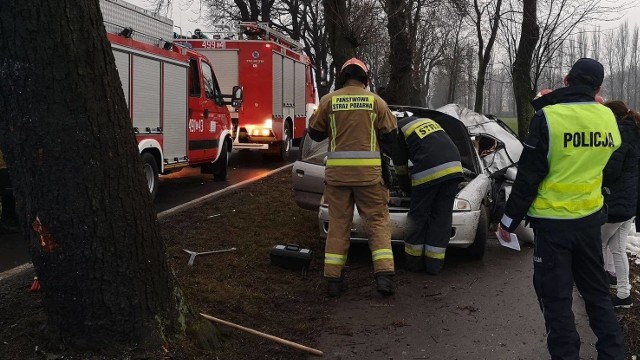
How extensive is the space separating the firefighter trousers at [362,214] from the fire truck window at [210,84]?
6.32m

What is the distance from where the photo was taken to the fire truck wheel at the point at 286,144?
1574 cm

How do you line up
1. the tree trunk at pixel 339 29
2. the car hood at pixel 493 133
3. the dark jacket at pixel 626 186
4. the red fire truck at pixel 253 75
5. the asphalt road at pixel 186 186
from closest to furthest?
the dark jacket at pixel 626 186 < the asphalt road at pixel 186 186 < the car hood at pixel 493 133 < the tree trunk at pixel 339 29 < the red fire truck at pixel 253 75

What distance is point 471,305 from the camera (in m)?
4.56

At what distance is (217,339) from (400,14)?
10.9m

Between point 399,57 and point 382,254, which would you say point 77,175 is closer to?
point 382,254

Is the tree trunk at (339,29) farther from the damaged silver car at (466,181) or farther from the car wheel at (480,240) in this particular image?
the car wheel at (480,240)

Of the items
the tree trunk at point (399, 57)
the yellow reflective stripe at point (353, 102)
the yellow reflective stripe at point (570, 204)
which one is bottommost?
the yellow reflective stripe at point (570, 204)

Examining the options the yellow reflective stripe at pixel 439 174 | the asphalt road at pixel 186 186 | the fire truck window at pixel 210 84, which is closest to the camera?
the yellow reflective stripe at pixel 439 174

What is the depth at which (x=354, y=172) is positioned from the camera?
4801 mm

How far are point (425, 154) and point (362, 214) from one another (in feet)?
2.95

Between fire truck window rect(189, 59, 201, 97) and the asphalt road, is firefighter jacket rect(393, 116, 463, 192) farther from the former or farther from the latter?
fire truck window rect(189, 59, 201, 97)

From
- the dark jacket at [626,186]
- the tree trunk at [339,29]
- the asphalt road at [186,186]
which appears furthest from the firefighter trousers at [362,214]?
the tree trunk at [339,29]

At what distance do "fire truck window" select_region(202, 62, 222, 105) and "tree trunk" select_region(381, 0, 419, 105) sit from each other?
14.0 feet

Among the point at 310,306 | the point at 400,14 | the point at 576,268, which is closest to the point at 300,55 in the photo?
the point at 400,14
